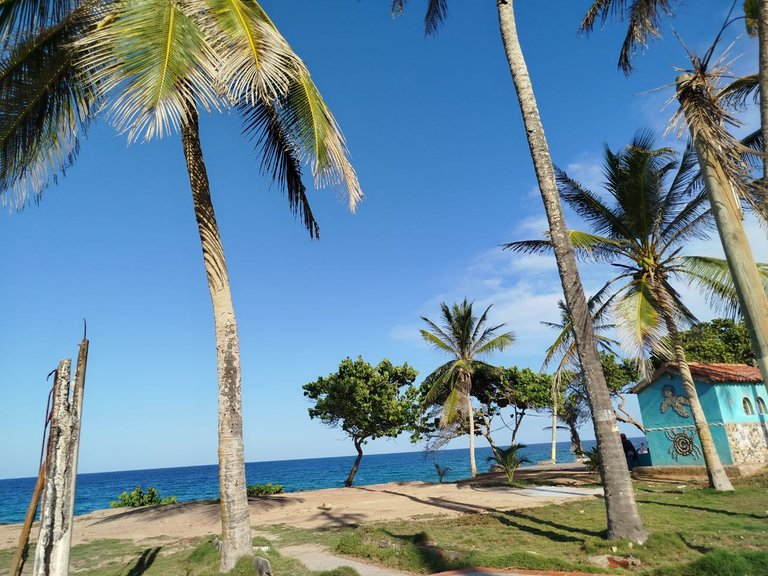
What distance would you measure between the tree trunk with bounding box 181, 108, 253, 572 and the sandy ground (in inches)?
242

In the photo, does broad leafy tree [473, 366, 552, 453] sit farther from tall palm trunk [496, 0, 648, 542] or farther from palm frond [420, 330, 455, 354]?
tall palm trunk [496, 0, 648, 542]

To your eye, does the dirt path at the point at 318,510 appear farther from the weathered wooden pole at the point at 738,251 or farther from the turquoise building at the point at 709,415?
the weathered wooden pole at the point at 738,251

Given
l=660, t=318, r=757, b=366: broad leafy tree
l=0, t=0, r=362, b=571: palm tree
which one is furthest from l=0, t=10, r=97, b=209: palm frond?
l=660, t=318, r=757, b=366: broad leafy tree

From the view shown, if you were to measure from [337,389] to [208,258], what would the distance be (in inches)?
763

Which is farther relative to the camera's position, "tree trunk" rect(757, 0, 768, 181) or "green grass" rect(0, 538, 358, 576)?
"green grass" rect(0, 538, 358, 576)

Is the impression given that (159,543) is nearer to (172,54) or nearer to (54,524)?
(54,524)

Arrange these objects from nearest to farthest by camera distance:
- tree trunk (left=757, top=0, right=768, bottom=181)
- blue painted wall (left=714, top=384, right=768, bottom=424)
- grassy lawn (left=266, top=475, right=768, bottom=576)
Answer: tree trunk (left=757, top=0, right=768, bottom=181), grassy lawn (left=266, top=475, right=768, bottom=576), blue painted wall (left=714, top=384, right=768, bottom=424)

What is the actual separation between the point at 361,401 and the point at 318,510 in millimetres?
10014

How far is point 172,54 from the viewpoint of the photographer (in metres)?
5.37

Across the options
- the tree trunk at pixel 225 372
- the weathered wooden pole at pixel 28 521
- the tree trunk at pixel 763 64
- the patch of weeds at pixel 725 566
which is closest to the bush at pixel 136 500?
the tree trunk at pixel 225 372

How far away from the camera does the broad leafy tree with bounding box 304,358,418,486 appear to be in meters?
26.4

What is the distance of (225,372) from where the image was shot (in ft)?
25.5

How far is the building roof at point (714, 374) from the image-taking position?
59.3ft

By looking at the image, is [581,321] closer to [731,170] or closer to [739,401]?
[731,170]
